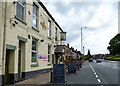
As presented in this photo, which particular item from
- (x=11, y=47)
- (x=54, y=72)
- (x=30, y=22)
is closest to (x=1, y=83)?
(x=11, y=47)

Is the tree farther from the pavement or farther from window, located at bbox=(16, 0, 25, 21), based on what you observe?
window, located at bbox=(16, 0, 25, 21)

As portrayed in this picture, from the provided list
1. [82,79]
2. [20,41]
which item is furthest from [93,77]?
[20,41]

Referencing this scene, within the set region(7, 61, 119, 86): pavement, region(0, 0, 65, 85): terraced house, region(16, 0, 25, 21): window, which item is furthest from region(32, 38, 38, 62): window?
region(16, 0, 25, 21): window

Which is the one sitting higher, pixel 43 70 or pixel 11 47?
pixel 11 47

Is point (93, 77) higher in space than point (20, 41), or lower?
lower

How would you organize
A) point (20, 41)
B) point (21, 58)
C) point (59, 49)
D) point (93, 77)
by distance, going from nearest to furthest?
point (20, 41) < point (21, 58) < point (93, 77) < point (59, 49)

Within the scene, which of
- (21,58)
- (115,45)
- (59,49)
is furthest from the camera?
(115,45)

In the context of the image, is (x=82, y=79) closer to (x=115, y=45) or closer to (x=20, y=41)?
(x=20, y=41)

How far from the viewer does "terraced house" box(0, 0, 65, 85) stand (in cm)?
1076

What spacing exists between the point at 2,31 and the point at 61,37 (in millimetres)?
22673

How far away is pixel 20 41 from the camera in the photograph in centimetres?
1403

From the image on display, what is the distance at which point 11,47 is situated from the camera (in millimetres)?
11664

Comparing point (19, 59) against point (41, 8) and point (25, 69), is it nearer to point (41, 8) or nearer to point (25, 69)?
point (25, 69)

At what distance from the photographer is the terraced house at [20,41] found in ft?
35.3
